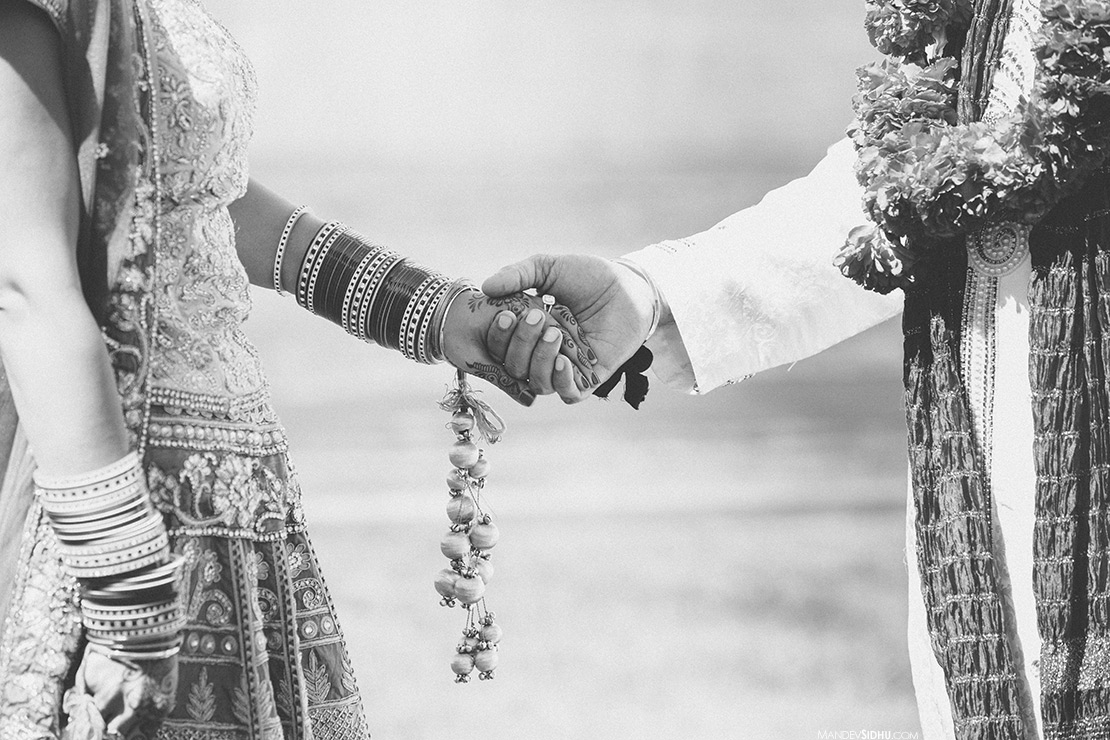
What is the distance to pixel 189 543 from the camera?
124 cm

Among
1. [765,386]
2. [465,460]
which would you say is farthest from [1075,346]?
[765,386]

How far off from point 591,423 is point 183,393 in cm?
305

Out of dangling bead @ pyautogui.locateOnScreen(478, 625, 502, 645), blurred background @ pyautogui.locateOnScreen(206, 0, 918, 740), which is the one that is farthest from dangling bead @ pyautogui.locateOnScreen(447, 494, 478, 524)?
blurred background @ pyautogui.locateOnScreen(206, 0, 918, 740)

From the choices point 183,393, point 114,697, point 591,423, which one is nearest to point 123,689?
point 114,697

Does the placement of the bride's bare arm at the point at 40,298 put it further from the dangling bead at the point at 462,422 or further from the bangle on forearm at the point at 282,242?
the dangling bead at the point at 462,422

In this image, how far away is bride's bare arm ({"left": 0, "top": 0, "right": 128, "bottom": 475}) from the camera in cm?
109

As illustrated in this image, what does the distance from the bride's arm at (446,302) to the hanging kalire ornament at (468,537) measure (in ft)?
0.16

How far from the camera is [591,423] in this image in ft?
14.0

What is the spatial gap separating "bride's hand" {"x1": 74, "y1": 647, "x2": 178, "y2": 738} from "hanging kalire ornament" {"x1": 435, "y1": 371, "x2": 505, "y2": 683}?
68cm

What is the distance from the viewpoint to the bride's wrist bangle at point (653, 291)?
1.86m

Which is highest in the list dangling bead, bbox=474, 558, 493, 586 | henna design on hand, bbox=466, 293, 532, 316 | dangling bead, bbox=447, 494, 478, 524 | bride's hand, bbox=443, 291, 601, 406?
henna design on hand, bbox=466, 293, 532, 316

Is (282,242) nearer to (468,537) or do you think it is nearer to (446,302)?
(446,302)

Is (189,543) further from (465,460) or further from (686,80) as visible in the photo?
(686,80)

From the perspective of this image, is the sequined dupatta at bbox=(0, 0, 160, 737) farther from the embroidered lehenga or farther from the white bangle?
A: the white bangle
